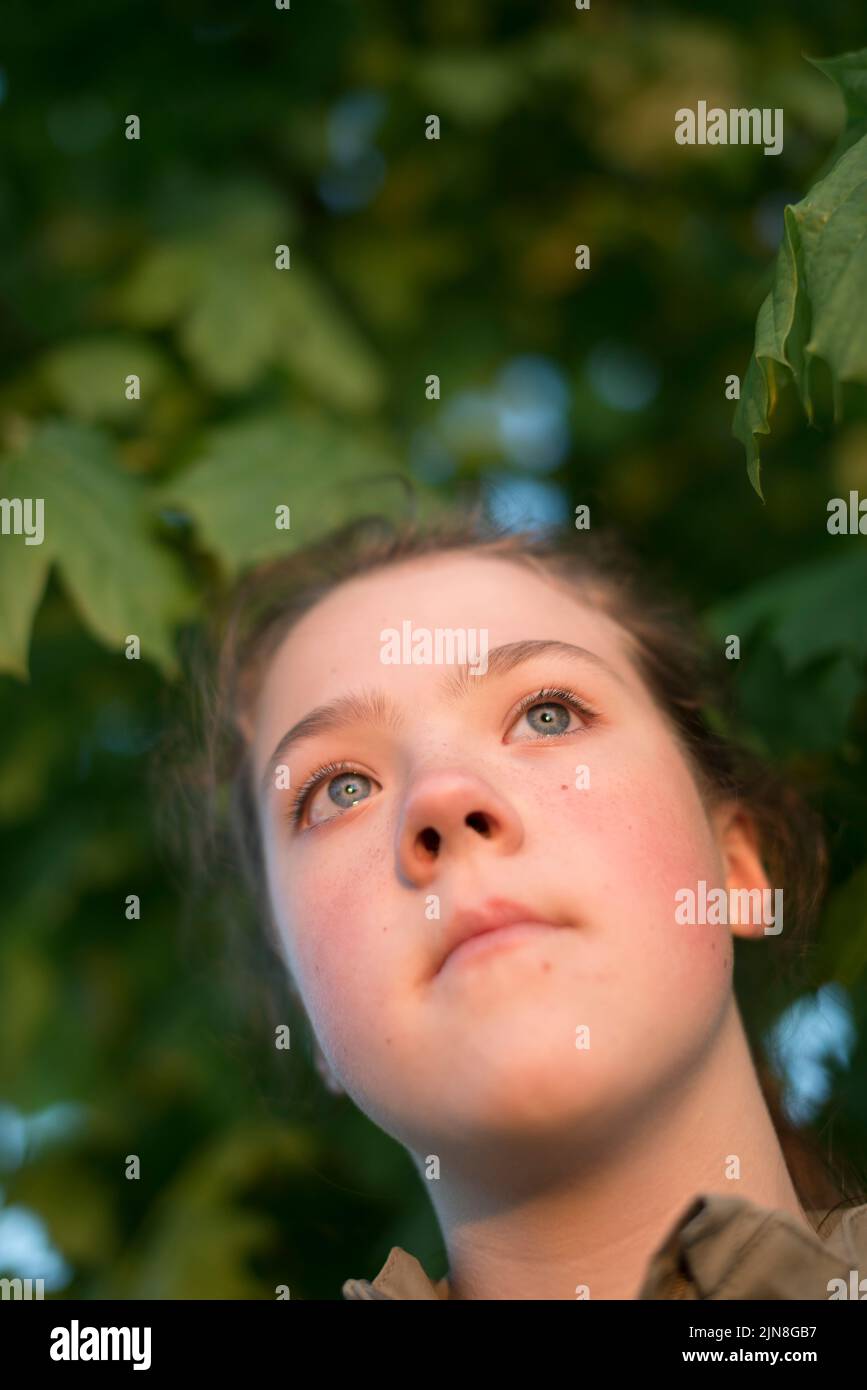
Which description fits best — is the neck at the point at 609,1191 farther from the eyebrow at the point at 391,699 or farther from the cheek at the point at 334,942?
the eyebrow at the point at 391,699

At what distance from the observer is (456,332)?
2.25 m

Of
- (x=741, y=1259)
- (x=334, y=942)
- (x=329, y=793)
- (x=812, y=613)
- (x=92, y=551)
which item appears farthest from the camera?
(x=92, y=551)

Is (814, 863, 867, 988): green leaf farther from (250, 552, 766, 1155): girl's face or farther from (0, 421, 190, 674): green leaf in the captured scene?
(0, 421, 190, 674): green leaf

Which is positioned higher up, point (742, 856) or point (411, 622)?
point (411, 622)

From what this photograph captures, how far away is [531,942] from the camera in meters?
1.00

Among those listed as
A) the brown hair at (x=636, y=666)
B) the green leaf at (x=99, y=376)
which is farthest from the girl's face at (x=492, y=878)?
the green leaf at (x=99, y=376)

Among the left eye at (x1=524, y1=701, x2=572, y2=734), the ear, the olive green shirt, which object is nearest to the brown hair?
the ear

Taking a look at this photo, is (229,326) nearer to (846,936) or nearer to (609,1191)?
(846,936)

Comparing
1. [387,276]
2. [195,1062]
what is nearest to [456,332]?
[387,276]

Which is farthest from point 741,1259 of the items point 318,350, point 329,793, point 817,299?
point 318,350

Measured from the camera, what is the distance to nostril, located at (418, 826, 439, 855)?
3.45 feet

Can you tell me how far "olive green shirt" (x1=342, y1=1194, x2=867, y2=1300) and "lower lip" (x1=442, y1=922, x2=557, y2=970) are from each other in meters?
0.19

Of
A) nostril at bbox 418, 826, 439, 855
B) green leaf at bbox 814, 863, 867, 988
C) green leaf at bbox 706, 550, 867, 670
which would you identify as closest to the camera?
nostril at bbox 418, 826, 439, 855

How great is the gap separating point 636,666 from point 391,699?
25cm
